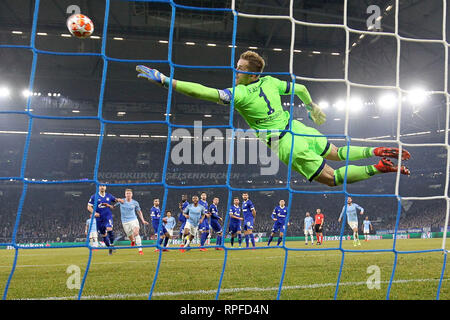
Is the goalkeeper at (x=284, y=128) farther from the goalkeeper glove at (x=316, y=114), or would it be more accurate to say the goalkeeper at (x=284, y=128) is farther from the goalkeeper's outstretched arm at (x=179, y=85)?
the goalkeeper's outstretched arm at (x=179, y=85)

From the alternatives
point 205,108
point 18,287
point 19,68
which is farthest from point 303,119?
point 18,287

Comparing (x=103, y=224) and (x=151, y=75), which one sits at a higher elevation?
(x=151, y=75)

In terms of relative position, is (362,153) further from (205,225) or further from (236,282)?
(205,225)

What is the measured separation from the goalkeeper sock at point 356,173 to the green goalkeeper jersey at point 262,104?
766 millimetres

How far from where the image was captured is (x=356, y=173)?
4.09 metres

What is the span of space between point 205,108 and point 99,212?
14428 mm

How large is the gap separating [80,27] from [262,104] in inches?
199

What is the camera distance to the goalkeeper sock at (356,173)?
13.2ft

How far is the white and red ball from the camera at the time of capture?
712cm

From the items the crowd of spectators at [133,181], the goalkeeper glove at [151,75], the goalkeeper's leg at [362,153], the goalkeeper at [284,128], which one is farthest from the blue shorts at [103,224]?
the crowd of spectators at [133,181]

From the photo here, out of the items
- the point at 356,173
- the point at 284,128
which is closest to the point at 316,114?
the point at 284,128

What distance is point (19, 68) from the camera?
60.3 ft

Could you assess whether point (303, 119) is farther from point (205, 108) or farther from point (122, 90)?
point (122, 90)
